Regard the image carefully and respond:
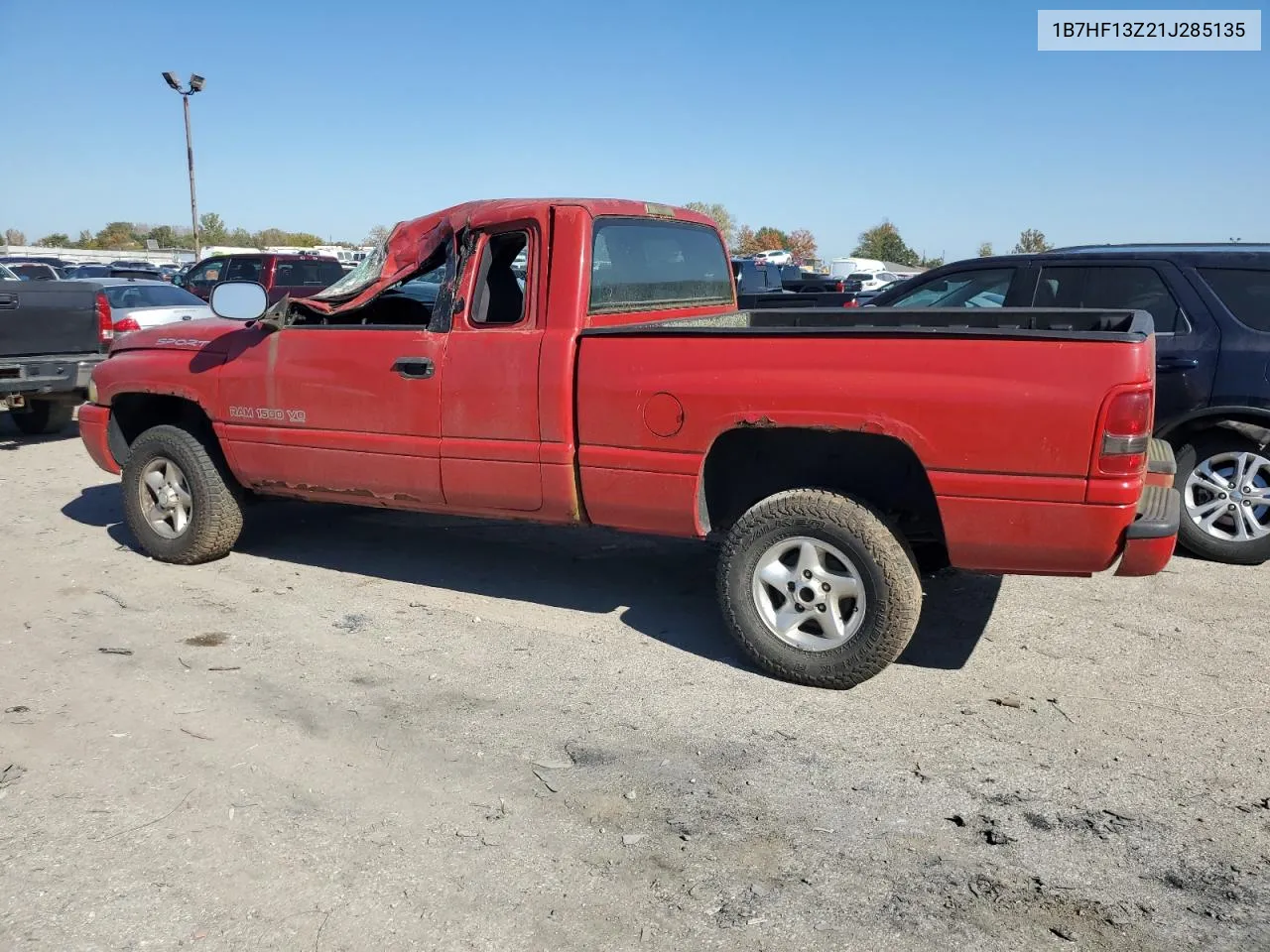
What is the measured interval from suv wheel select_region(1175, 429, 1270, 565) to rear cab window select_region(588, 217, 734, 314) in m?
2.79

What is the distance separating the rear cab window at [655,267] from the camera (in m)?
4.85

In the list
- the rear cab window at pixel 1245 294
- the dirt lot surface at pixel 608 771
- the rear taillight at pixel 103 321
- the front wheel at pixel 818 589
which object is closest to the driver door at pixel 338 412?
the dirt lot surface at pixel 608 771

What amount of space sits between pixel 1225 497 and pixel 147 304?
487 inches

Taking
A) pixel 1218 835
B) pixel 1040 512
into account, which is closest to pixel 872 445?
pixel 1040 512

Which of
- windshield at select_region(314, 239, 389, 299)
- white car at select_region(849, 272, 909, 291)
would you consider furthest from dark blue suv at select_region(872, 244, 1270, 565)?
white car at select_region(849, 272, 909, 291)

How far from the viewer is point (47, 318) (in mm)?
9875

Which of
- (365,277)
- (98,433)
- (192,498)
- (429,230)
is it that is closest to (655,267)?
(429,230)

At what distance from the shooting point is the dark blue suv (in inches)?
225

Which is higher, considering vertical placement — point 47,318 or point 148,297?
point 148,297

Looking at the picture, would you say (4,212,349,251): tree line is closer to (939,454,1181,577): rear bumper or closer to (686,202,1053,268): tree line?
(686,202,1053,268): tree line

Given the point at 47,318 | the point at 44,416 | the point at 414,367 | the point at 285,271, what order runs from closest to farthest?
the point at 414,367
the point at 47,318
the point at 44,416
the point at 285,271

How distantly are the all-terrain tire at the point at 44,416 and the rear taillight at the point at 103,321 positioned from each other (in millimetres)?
806

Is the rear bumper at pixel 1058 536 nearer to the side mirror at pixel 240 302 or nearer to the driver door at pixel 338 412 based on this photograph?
the driver door at pixel 338 412

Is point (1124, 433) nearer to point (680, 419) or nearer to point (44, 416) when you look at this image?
point (680, 419)
